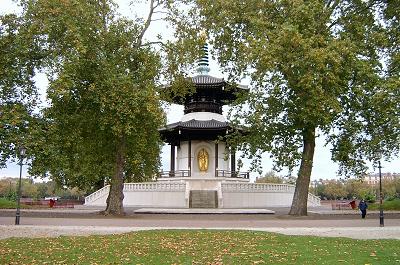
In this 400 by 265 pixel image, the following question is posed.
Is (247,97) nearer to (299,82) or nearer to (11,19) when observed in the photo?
(299,82)

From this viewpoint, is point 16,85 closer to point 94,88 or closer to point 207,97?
point 94,88

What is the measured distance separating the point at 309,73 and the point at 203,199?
17010 millimetres

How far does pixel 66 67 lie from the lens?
22.2 meters

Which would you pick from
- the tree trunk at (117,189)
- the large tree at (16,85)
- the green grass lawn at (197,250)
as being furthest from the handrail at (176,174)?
the green grass lawn at (197,250)

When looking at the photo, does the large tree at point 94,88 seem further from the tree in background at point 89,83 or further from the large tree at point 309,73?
the large tree at point 309,73

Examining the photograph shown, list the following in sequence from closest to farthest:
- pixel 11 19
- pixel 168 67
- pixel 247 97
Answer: pixel 11 19, pixel 247 97, pixel 168 67

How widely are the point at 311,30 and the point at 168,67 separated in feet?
29.7

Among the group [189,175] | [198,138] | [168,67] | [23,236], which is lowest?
[23,236]

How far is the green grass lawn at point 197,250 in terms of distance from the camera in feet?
35.5

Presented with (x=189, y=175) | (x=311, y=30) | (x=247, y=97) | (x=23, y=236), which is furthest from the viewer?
(x=189, y=175)

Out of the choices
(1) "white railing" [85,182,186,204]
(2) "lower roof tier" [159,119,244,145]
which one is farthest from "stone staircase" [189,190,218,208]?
(2) "lower roof tier" [159,119,244,145]

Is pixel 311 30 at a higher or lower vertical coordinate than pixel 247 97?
higher

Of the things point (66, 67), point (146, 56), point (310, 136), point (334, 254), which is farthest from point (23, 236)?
point (310, 136)

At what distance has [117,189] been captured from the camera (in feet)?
88.5
